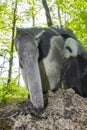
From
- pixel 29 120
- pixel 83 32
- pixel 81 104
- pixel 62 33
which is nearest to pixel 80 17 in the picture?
pixel 83 32

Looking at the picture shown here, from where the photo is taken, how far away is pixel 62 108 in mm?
2596

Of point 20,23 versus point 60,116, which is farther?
point 20,23

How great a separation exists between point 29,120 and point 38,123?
0.09 m

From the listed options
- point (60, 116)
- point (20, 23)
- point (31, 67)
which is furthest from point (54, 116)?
point (20, 23)

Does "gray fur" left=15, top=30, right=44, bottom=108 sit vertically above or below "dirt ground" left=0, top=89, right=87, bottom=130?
above

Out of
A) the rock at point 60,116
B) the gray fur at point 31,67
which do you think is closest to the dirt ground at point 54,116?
the rock at point 60,116

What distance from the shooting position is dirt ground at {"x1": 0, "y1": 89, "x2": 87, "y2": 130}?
2279 mm

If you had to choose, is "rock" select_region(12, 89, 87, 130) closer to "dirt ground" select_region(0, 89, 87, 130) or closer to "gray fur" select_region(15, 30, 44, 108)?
"dirt ground" select_region(0, 89, 87, 130)

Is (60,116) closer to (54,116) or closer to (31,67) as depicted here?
(54,116)

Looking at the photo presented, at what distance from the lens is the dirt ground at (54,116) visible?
7.48ft

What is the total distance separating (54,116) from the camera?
8.05ft

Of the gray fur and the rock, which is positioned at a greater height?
the gray fur

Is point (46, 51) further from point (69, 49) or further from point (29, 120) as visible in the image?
point (29, 120)

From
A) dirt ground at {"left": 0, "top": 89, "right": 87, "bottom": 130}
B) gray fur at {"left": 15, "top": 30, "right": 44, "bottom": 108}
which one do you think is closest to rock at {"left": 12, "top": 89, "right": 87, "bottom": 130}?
dirt ground at {"left": 0, "top": 89, "right": 87, "bottom": 130}
